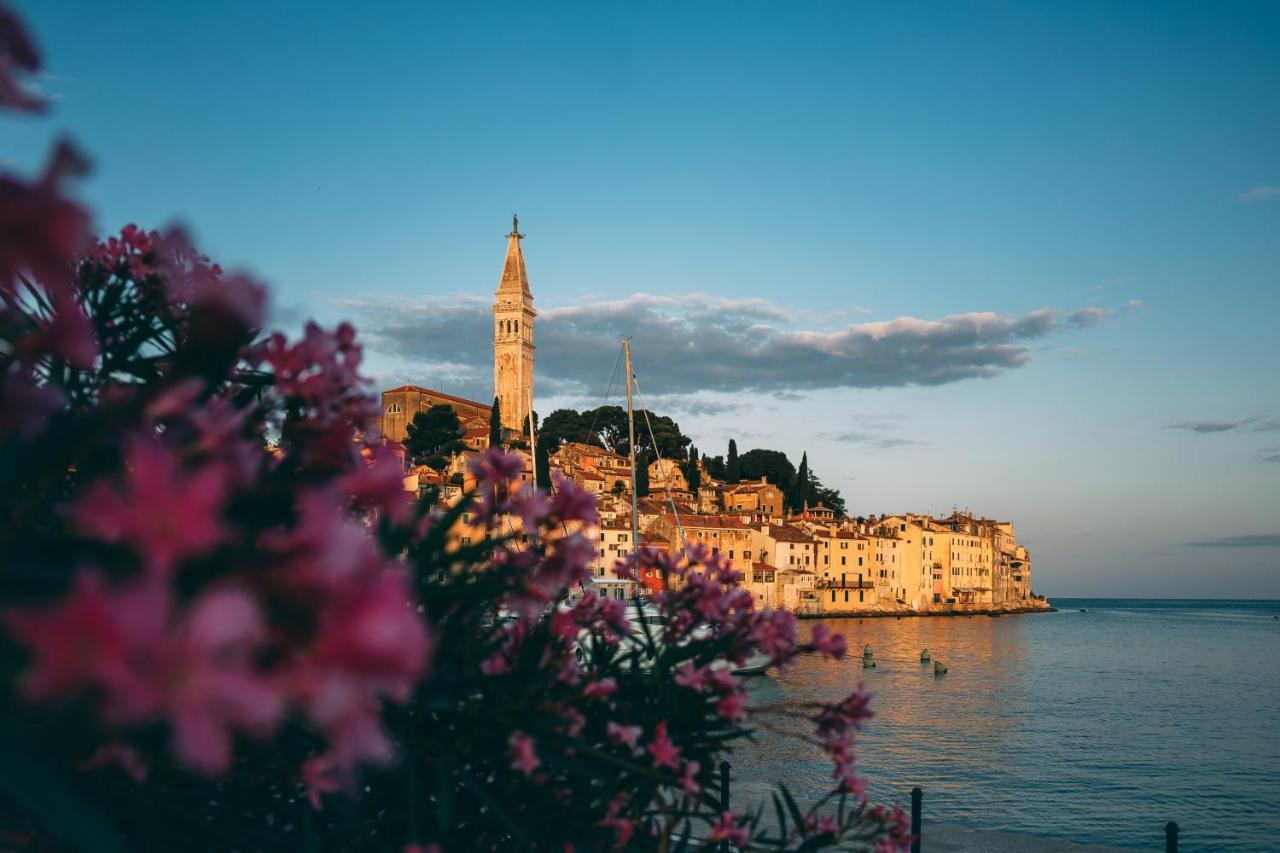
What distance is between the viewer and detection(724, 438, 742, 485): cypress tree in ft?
346

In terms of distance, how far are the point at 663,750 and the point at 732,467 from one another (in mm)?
104807

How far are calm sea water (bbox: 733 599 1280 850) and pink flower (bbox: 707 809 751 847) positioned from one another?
1.46 ft

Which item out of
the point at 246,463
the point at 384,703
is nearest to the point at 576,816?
the point at 384,703

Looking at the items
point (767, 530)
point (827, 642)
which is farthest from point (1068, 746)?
point (767, 530)

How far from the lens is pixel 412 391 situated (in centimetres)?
9575

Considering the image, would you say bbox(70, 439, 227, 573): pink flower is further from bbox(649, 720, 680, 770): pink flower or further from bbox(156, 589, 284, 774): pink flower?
bbox(649, 720, 680, 770): pink flower

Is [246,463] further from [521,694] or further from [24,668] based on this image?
[521,694]

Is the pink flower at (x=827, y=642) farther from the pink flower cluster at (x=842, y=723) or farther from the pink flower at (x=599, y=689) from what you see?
the pink flower at (x=599, y=689)

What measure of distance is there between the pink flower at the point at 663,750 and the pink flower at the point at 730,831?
0.29 m

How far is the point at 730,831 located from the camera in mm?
2486

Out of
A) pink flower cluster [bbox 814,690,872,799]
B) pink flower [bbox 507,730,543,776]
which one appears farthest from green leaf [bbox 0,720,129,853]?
pink flower cluster [bbox 814,690,872,799]

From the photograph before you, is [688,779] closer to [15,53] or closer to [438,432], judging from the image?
[15,53]

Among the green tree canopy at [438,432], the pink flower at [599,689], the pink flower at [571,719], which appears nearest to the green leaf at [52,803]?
the pink flower at [571,719]

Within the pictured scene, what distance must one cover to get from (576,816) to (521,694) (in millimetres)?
488
